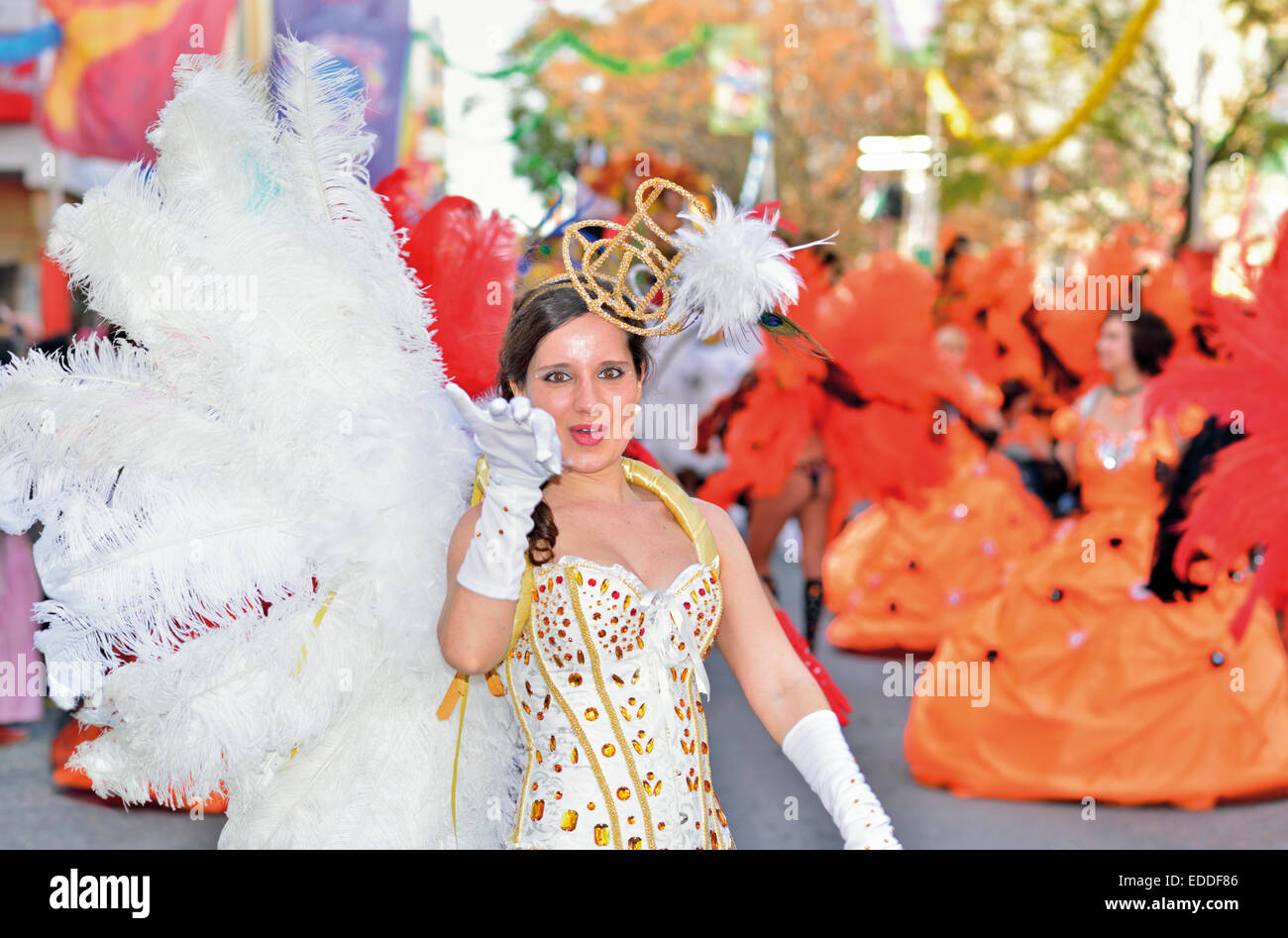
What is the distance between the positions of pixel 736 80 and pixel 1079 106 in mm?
14120

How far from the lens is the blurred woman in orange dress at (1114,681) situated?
5.43m

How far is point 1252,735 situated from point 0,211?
738 inches

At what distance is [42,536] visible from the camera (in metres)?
2.19

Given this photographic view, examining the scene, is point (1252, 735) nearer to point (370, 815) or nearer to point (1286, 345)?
point (1286, 345)

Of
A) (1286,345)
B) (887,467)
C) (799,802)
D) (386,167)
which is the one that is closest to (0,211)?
(386,167)

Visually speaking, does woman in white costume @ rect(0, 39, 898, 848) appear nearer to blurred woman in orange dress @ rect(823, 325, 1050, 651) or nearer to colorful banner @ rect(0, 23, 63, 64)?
blurred woman in orange dress @ rect(823, 325, 1050, 651)

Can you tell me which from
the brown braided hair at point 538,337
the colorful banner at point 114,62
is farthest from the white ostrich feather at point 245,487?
the colorful banner at point 114,62

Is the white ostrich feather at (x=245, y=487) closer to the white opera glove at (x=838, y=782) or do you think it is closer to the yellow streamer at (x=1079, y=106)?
the white opera glove at (x=838, y=782)

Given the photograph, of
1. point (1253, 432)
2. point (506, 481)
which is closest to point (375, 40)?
point (1253, 432)

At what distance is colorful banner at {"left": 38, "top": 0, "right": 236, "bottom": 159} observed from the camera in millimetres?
8914

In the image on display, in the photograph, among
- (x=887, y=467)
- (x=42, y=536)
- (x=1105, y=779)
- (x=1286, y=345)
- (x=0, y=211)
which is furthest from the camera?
(x=0, y=211)

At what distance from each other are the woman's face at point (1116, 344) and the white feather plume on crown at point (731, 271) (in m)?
4.19

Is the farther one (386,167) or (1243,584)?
(386,167)

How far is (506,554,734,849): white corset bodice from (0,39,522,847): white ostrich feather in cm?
16
